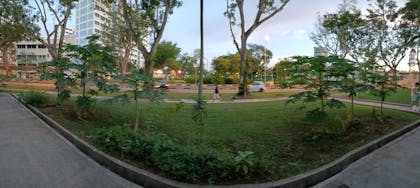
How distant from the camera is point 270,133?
6.41 metres

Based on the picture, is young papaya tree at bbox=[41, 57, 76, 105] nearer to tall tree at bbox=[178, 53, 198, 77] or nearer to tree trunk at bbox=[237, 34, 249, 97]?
tree trunk at bbox=[237, 34, 249, 97]

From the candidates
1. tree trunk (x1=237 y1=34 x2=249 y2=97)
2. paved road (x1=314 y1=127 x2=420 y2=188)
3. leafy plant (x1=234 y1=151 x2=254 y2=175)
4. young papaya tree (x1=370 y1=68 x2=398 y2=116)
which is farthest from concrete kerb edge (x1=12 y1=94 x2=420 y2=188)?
tree trunk (x1=237 y1=34 x2=249 y2=97)

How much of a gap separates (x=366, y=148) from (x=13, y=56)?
76400 mm

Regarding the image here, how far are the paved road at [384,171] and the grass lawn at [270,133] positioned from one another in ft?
1.24

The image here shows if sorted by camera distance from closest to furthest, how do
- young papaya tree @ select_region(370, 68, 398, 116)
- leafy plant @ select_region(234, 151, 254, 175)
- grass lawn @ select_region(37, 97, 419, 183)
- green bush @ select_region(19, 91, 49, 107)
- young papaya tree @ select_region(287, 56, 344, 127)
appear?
leafy plant @ select_region(234, 151, 254, 175), grass lawn @ select_region(37, 97, 419, 183), young papaya tree @ select_region(287, 56, 344, 127), young papaya tree @ select_region(370, 68, 398, 116), green bush @ select_region(19, 91, 49, 107)

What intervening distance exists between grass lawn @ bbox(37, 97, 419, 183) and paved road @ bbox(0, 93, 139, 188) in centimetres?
75

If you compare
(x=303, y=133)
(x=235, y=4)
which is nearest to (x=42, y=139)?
(x=303, y=133)

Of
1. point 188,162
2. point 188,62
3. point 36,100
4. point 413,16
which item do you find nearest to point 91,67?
point 188,162

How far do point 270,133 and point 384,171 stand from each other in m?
2.47

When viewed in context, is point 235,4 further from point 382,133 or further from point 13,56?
point 13,56

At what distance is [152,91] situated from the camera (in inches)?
232

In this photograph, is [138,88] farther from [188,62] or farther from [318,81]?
[188,62]

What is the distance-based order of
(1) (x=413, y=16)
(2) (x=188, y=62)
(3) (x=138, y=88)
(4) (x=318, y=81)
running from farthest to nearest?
1. (2) (x=188, y=62)
2. (1) (x=413, y=16)
3. (4) (x=318, y=81)
4. (3) (x=138, y=88)

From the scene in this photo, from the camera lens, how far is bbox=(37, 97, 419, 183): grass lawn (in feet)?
15.6
